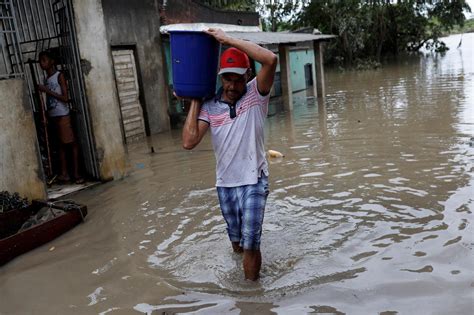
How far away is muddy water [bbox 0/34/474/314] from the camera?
3.51m

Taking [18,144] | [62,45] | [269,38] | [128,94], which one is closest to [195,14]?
[269,38]

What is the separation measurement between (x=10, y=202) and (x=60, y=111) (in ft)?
5.97

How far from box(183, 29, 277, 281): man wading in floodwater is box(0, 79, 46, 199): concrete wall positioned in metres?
3.09

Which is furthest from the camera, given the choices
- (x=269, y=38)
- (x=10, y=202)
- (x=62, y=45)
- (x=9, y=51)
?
(x=269, y=38)

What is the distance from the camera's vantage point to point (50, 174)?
23.0ft

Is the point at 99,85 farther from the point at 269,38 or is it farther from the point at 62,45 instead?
the point at 269,38

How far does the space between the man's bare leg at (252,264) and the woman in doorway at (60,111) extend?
13.5 feet

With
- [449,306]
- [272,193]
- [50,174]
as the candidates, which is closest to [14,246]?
[50,174]

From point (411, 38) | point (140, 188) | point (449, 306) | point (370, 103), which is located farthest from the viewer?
point (411, 38)

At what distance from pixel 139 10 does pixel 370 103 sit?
707cm

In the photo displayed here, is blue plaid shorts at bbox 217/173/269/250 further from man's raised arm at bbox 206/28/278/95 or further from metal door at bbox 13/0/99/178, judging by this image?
metal door at bbox 13/0/99/178

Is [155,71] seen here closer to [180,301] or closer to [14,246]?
[14,246]

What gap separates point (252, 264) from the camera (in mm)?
3639

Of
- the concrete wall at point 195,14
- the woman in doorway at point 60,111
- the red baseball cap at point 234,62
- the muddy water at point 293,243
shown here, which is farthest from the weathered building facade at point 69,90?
the concrete wall at point 195,14
